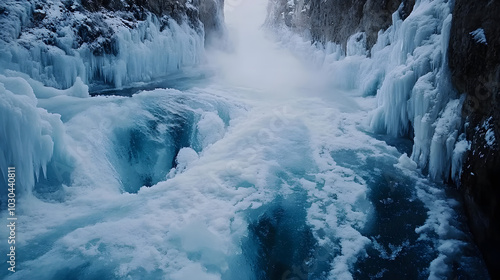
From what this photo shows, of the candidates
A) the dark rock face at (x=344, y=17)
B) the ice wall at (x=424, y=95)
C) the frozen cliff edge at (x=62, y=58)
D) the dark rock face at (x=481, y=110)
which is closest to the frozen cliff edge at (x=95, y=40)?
the frozen cliff edge at (x=62, y=58)

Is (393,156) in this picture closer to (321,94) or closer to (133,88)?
(321,94)

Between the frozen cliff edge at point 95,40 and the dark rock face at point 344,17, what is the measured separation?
31.6ft

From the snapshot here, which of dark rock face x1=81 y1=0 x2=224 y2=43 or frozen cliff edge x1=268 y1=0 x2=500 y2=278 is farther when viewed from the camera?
dark rock face x1=81 y1=0 x2=224 y2=43

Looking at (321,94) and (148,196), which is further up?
(321,94)

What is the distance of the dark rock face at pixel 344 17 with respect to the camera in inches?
464

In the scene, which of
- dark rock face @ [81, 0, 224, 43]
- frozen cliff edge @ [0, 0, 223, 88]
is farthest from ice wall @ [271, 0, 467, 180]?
dark rock face @ [81, 0, 224, 43]

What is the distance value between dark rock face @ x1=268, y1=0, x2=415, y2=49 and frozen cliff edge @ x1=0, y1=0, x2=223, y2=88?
9.64m

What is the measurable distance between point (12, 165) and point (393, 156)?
783cm

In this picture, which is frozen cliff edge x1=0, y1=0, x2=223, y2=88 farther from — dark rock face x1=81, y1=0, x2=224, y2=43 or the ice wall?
the ice wall

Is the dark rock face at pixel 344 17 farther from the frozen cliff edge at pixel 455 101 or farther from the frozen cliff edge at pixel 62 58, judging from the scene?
the frozen cliff edge at pixel 62 58

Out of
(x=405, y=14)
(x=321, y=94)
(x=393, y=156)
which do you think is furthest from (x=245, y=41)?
(x=393, y=156)

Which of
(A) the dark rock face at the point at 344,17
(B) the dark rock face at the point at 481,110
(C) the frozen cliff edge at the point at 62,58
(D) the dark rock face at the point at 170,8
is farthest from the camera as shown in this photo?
(D) the dark rock face at the point at 170,8

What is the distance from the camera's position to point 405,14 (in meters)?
10.1

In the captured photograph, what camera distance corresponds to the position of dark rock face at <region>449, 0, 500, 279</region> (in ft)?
11.6
